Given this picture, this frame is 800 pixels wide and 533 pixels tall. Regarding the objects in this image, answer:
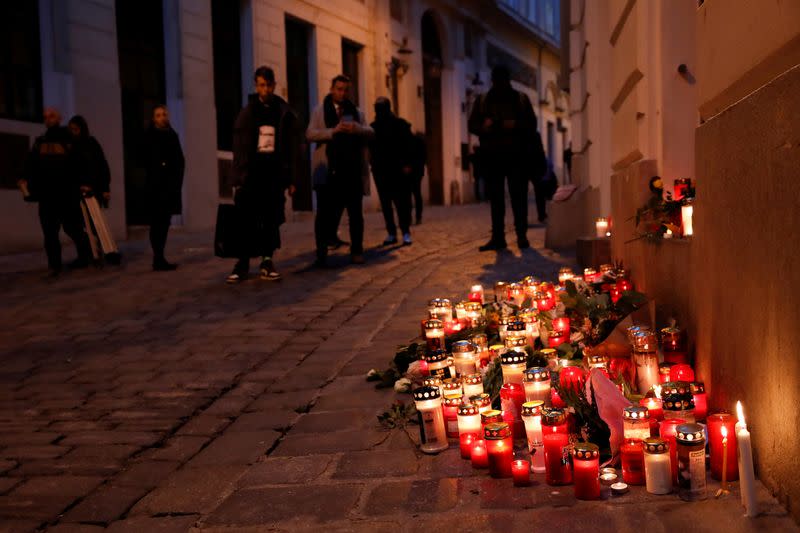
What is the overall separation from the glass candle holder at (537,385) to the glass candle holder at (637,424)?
0.49 meters

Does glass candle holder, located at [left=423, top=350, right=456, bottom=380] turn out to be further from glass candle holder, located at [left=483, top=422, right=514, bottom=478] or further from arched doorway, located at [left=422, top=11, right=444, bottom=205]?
arched doorway, located at [left=422, top=11, right=444, bottom=205]

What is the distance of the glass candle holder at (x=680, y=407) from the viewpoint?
3047mm

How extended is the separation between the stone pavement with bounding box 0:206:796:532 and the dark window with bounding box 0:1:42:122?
17.0 ft

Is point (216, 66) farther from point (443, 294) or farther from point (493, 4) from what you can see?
point (493, 4)

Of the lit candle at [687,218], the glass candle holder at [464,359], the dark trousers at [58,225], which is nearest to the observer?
the glass candle holder at [464,359]

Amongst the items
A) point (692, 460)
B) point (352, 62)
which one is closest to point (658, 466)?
point (692, 460)

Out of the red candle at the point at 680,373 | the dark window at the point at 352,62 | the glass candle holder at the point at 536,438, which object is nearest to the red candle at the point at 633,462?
the glass candle holder at the point at 536,438

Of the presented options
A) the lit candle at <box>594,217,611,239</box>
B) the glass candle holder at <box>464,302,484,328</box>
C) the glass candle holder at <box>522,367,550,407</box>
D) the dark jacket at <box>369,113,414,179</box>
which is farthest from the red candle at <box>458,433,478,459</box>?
the dark jacket at <box>369,113,414,179</box>

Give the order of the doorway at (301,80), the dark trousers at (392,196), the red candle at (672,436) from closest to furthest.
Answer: the red candle at (672,436) < the dark trousers at (392,196) < the doorway at (301,80)

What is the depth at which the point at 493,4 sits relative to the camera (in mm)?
34281

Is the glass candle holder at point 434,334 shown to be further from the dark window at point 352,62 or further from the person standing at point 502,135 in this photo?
the dark window at point 352,62

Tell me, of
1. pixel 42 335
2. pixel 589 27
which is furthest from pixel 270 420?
pixel 589 27

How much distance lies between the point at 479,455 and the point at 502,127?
7.38 meters

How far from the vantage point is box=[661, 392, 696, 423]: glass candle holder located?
305 cm
